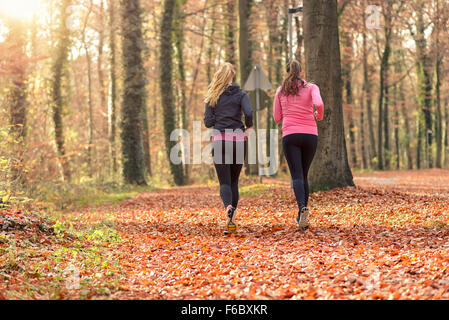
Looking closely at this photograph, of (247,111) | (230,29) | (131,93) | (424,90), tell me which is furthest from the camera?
(424,90)

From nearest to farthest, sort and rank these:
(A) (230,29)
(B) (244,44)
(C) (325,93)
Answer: (C) (325,93), (B) (244,44), (A) (230,29)

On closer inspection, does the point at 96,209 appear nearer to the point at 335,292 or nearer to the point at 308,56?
the point at 308,56

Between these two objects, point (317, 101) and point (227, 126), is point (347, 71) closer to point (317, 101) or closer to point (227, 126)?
point (317, 101)

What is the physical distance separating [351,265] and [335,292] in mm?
1037

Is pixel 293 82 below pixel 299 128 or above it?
above

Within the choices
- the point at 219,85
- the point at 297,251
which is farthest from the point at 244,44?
the point at 297,251

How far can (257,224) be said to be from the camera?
27.4 ft

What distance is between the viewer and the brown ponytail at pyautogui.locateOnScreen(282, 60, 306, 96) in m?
7.27

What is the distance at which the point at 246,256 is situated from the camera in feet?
19.4

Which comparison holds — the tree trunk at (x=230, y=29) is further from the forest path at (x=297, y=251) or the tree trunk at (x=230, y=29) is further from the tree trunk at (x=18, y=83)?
the forest path at (x=297, y=251)

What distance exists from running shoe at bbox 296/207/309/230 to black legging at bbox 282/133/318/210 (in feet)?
0.26

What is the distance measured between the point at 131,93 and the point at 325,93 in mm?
9670

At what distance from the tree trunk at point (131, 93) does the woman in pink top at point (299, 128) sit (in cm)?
1231

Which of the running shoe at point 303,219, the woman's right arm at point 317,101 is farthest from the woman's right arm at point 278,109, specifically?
the running shoe at point 303,219
